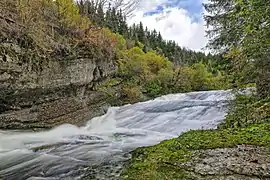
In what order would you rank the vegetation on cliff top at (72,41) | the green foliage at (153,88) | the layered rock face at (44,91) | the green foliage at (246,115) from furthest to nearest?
the green foliage at (153,88) < the vegetation on cliff top at (72,41) < the layered rock face at (44,91) < the green foliage at (246,115)

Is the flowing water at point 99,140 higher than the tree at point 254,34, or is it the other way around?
the tree at point 254,34

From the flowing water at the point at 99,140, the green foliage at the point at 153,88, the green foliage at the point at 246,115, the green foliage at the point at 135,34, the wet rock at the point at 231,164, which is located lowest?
the flowing water at the point at 99,140

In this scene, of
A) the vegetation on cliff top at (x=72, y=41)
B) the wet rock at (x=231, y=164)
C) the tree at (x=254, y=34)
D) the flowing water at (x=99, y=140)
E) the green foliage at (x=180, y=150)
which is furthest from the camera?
the vegetation on cliff top at (x=72, y=41)

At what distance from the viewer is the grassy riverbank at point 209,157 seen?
13.6ft

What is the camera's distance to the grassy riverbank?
4152 millimetres

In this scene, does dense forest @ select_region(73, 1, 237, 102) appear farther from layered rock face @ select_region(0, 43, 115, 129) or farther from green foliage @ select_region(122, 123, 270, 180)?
green foliage @ select_region(122, 123, 270, 180)

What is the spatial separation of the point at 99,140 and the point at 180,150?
542 centimetres

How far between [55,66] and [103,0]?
856 centimetres

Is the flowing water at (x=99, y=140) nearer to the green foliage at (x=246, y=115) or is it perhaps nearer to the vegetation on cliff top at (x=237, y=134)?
the vegetation on cliff top at (x=237, y=134)

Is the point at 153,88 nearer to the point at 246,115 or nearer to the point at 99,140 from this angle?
the point at 99,140

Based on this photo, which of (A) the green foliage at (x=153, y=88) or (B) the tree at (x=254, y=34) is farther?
(A) the green foliage at (x=153, y=88)

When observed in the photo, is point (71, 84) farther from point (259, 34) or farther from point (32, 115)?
point (259, 34)

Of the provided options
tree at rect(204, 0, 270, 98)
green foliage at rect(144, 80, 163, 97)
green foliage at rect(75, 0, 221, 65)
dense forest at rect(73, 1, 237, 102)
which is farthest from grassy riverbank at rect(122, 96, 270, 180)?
green foliage at rect(144, 80, 163, 97)

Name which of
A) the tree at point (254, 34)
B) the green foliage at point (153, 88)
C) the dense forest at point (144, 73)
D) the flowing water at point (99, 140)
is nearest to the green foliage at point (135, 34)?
the dense forest at point (144, 73)
